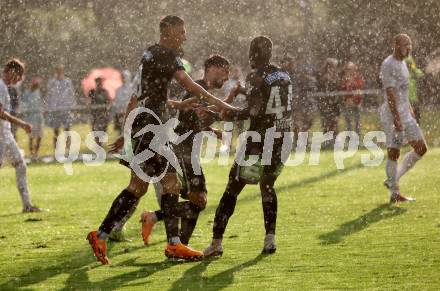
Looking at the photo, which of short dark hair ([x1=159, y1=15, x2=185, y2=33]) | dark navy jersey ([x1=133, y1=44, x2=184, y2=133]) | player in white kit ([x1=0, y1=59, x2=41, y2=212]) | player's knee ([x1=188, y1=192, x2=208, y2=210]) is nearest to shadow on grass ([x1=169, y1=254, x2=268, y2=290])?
player's knee ([x1=188, y1=192, x2=208, y2=210])

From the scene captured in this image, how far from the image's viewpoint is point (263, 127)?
10258 mm

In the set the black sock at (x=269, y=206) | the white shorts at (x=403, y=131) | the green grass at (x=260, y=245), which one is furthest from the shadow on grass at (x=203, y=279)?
the white shorts at (x=403, y=131)

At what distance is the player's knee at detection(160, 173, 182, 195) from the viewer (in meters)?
9.95

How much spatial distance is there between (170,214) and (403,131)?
213 inches

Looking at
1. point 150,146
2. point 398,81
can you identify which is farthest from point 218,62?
point 398,81

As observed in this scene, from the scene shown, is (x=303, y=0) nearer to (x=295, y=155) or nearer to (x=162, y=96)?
(x=295, y=155)

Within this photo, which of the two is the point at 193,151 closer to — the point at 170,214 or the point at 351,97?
the point at 170,214

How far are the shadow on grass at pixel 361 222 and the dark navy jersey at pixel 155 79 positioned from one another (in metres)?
2.59

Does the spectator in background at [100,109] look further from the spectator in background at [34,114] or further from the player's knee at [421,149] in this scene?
the player's knee at [421,149]

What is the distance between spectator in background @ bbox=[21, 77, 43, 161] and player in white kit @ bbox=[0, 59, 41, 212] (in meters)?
10.5

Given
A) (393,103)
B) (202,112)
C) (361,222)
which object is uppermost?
(393,103)

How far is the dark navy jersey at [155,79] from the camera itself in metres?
9.71

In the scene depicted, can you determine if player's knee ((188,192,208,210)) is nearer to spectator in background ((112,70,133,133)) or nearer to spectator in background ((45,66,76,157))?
spectator in background ((45,66,76,157))

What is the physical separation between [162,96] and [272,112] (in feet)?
3.82
